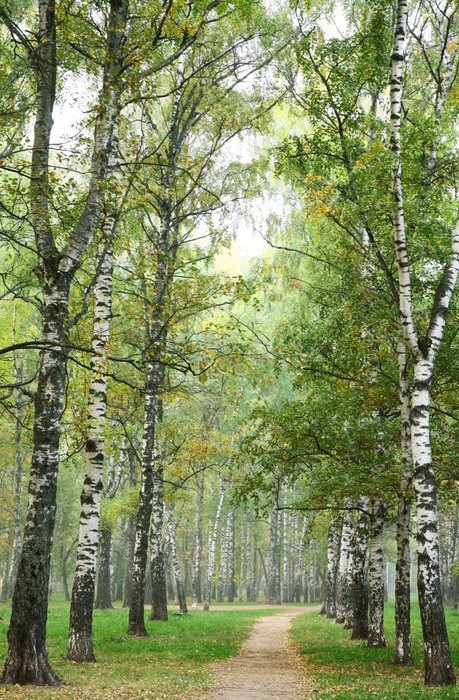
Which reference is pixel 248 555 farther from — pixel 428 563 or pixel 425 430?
pixel 425 430

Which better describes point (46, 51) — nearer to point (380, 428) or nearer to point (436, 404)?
point (380, 428)

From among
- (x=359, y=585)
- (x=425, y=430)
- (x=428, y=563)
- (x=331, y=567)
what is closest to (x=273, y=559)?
(x=331, y=567)

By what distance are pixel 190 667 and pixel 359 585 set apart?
22.6ft

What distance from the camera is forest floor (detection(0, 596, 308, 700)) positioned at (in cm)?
827

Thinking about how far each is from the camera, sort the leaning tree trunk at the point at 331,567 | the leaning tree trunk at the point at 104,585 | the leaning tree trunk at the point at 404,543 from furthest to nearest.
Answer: the leaning tree trunk at the point at 104,585 < the leaning tree trunk at the point at 331,567 < the leaning tree trunk at the point at 404,543

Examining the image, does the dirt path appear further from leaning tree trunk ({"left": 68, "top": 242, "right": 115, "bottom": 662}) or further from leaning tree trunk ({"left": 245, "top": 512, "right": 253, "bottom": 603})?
leaning tree trunk ({"left": 245, "top": 512, "right": 253, "bottom": 603})

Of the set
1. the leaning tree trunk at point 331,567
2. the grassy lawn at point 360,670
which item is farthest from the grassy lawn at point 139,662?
the leaning tree trunk at point 331,567

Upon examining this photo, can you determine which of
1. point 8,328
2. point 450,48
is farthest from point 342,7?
point 8,328

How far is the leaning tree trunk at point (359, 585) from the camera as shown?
16.4 metres

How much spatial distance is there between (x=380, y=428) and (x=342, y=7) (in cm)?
1432

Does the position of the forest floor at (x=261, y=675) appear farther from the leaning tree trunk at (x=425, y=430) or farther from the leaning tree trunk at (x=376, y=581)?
the leaning tree trunk at (x=425, y=430)

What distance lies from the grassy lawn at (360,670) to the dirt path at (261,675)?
0.36m

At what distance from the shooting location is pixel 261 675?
440 inches

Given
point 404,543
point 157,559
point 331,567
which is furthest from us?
point 331,567
